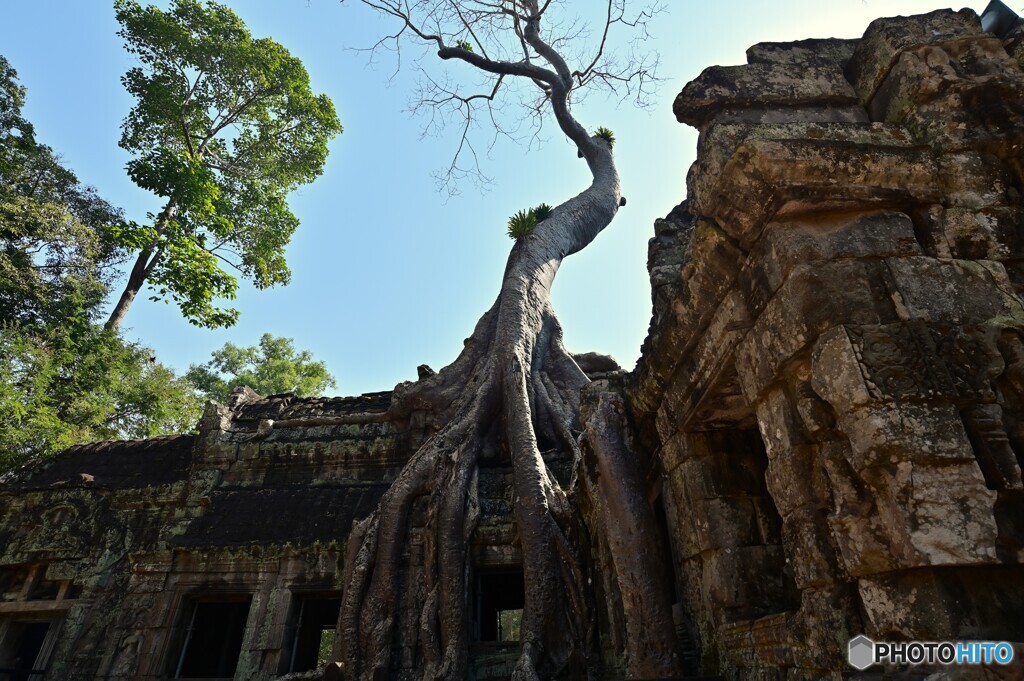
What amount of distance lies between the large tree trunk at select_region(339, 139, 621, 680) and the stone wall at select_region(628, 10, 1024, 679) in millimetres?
1732

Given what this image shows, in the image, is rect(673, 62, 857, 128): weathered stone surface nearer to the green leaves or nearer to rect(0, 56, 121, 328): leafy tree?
the green leaves

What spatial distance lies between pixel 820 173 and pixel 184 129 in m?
14.1

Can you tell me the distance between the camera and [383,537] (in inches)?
198

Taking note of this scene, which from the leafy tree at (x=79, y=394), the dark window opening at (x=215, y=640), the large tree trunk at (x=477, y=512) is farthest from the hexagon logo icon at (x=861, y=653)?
the leafy tree at (x=79, y=394)

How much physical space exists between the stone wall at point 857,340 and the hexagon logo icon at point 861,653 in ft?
0.11

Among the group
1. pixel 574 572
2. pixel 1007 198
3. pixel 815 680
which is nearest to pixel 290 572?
pixel 574 572

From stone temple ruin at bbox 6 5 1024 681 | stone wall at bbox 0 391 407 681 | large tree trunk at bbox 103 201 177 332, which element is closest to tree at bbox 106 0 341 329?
large tree trunk at bbox 103 201 177 332

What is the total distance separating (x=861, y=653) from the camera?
1573 mm

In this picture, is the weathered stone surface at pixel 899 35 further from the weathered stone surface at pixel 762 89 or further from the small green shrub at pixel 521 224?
the small green shrub at pixel 521 224

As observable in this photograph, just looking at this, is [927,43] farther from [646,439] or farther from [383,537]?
[383,537]

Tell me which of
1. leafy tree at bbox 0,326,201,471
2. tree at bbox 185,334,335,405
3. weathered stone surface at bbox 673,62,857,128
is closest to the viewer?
weathered stone surface at bbox 673,62,857,128

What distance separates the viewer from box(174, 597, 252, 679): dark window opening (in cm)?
673

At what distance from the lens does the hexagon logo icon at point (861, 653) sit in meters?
1.53

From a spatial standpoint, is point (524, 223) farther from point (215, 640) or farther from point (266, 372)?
point (266, 372)
